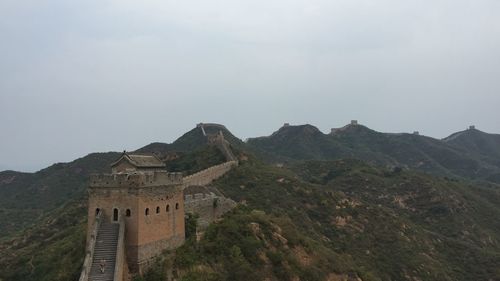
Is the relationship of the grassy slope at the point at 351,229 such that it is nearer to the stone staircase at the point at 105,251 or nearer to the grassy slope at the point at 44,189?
the stone staircase at the point at 105,251

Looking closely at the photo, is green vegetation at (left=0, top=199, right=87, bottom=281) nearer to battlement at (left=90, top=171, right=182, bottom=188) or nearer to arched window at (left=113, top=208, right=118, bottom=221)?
arched window at (left=113, top=208, right=118, bottom=221)

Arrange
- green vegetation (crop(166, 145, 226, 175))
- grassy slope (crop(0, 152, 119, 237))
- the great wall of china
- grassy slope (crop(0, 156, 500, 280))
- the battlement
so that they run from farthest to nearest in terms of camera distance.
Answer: grassy slope (crop(0, 152, 119, 237))
green vegetation (crop(166, 145, 226, 175))
grassy slope (crop(0, 156, 500, 280))
the battlement
the great wall of china

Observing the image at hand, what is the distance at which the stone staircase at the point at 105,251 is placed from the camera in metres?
19.9

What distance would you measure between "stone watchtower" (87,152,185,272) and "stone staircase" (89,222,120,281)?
332mm

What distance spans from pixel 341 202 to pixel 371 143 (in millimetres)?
96782

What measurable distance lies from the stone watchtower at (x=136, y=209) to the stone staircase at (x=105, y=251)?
33cm

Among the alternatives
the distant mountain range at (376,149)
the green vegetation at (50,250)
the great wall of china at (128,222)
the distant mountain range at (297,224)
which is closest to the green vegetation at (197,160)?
the distant mountain range at (297,224)

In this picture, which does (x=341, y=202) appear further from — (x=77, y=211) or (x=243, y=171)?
(x=77, y=211)

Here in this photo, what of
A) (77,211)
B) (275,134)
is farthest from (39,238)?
(275,134)

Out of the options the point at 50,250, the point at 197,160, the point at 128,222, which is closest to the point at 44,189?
the point at 197,160

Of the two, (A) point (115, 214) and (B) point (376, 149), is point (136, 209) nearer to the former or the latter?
(A) point (115, 214)

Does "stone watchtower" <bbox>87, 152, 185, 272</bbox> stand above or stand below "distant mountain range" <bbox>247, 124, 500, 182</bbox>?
below

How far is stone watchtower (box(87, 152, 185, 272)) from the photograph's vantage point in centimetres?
2175

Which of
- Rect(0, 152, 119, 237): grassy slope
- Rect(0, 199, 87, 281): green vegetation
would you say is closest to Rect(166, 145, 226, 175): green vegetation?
Rect(0, 199, 87, 281): green vegetation
